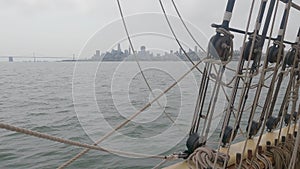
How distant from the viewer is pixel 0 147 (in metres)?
4.19

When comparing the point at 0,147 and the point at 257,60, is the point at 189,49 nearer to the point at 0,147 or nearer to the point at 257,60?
the point at 257,60

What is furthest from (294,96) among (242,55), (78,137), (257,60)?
(78,137)

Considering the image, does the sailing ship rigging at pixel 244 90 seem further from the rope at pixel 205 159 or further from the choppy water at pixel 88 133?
the choppy water at pixel 88 133

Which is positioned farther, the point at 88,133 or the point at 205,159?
the point at 88,133

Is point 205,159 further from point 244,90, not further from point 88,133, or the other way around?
point 88,133

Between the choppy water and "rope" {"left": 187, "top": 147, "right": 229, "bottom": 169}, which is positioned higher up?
"rope" {"left": 187, "top": 147, "right": 229, "bottom": 169}

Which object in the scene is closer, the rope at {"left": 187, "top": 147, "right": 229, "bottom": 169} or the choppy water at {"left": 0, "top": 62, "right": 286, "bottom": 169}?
the rope at {"left": 187, "top": 147, "right": 229, "bottom": 169}

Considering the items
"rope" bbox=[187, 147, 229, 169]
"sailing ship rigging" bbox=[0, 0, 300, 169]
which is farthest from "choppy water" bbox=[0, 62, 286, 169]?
"rope" bbox=[187, 147, 229, 169]

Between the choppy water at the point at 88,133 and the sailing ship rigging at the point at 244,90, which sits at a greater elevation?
the sailing ship rigging at the point at 244,90

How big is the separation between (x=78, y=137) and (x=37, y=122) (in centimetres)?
167

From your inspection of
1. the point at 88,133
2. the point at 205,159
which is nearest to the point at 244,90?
the point at 205,159

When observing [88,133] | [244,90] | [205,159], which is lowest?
[88,133]

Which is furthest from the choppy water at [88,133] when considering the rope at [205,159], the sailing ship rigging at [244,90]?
the rope at [205,159]

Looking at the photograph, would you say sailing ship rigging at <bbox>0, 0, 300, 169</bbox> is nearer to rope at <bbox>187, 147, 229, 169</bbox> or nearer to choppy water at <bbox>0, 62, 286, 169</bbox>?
rope at <bbox>187, 147, 229, 169</bbox>
